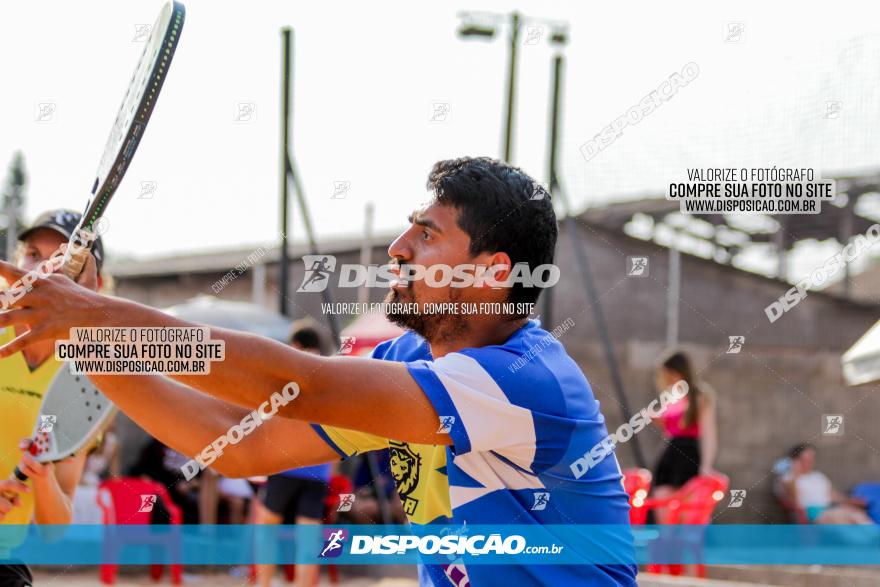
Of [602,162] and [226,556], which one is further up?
[602,162]

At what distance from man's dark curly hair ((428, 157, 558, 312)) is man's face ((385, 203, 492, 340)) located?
0.02 m

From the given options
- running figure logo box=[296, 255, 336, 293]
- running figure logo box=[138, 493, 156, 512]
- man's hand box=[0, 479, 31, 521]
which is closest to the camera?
man's hand box=[0, 479, 31, 521]

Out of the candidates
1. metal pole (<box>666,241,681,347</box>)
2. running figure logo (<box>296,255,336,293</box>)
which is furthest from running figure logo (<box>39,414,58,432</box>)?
metal pole (<box>666,241,681,347</box>)

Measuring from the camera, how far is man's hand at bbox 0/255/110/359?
2.06 m

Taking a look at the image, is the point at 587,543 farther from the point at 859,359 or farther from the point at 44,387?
the point at 859,359

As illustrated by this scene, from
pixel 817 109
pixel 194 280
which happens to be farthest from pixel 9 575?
pixel 194 280

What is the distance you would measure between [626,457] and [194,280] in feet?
21.3

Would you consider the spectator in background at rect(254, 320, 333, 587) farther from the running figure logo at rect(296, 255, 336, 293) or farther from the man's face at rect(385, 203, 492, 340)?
the man's face at rect(385, 203, 492, 340)

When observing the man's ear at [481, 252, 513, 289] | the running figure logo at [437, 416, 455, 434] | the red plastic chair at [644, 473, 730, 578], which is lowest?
the red plastic chair at [644, 473, 730, 578]

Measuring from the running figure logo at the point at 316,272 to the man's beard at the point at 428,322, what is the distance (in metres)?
6.62

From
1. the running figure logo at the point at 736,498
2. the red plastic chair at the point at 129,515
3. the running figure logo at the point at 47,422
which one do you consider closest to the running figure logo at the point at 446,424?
the running figure logo at the point at 47,422

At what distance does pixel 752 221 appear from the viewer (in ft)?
31.0

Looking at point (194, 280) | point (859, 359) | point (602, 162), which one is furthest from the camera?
point (194, 280)

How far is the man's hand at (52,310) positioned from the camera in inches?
81.0
